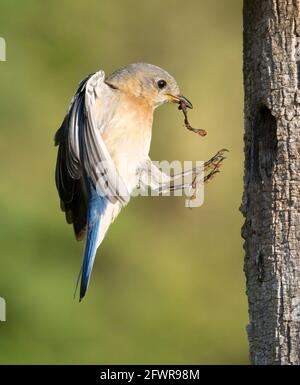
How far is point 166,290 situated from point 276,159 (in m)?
4.16

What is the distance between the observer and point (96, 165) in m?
6.43

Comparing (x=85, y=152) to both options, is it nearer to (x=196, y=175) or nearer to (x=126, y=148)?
(x=126, y=148)

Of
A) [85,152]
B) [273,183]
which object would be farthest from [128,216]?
[273,183]

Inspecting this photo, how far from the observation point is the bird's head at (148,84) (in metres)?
7.01

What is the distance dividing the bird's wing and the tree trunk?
34.5 inches

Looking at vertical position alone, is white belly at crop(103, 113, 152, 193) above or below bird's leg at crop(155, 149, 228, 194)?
above

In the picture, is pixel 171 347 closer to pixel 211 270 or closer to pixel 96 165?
pixel 211 270

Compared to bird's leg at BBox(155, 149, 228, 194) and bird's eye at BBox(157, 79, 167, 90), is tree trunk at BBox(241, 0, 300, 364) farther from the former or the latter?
bird's eye at BBox(157, 79, 167, 90)

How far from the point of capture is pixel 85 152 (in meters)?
6.39

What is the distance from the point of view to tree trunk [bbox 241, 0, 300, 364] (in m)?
5.80

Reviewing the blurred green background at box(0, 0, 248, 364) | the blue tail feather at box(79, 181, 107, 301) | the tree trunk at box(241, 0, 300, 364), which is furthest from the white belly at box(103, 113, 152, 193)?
the blurred green background at box(0, 0, 248, 364)

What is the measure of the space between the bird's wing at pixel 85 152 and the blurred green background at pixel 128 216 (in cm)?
278

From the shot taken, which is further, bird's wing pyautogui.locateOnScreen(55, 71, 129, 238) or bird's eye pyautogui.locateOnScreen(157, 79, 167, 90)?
bird's eye pyautogui.locateOnScreen(157, 79, 167, 90)

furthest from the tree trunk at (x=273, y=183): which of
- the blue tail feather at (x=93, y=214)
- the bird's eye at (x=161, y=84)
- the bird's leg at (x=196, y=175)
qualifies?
the bird's eye at (x=161, y=84)
